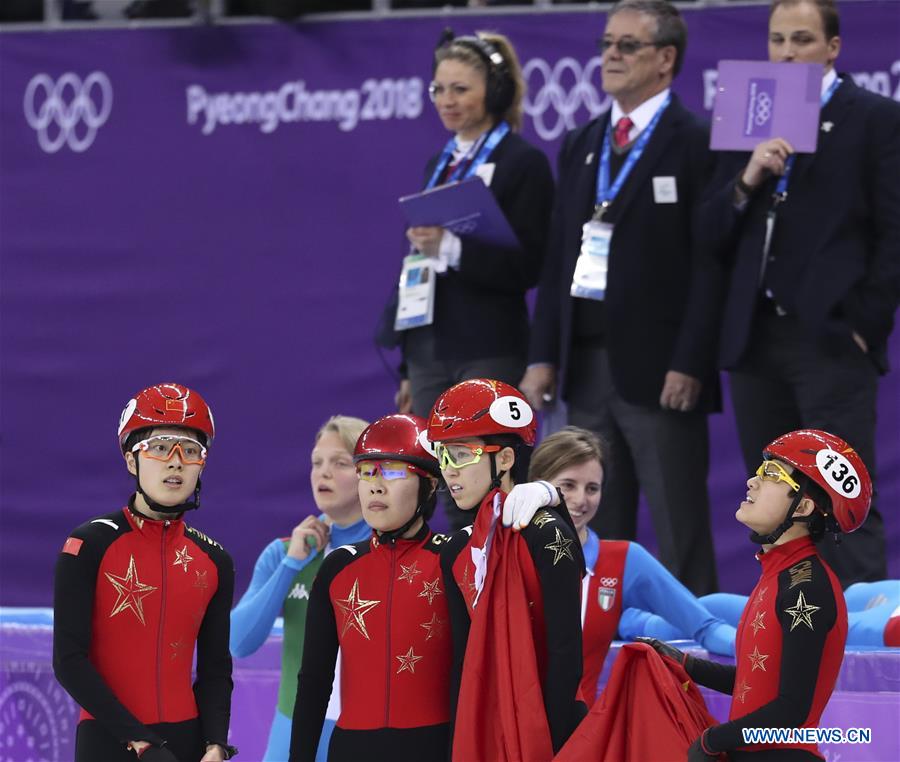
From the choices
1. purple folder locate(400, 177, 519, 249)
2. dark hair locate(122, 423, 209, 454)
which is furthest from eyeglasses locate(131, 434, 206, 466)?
purple folder locate(400, 177, 519, 249)

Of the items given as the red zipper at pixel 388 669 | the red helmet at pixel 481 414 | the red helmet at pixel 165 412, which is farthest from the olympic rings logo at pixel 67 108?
the red zipper at pixel 388 669

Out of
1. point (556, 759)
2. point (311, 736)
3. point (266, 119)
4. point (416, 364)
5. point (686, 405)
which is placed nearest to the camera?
point (556, 759)

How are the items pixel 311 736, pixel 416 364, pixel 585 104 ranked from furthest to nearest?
pixel 585 104
pixel 416 364
pixel 311 736

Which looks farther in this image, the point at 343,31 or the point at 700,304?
the point at 343,31

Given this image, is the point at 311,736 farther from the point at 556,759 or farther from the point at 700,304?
the point at 700,304

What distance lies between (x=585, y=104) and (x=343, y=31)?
1.36 metres

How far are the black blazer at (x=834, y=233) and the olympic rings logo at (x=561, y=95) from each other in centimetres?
255

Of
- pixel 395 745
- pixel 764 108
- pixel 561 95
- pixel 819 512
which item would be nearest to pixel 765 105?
pixel 764 108

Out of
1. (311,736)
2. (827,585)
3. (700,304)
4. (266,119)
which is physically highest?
(266,119)

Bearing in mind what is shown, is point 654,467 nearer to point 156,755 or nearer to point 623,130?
point 623,130

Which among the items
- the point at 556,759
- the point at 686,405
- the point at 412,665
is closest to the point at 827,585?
the point at 556,759

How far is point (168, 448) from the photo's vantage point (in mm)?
3938

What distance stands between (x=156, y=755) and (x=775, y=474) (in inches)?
64.2

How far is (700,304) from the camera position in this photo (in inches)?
215
